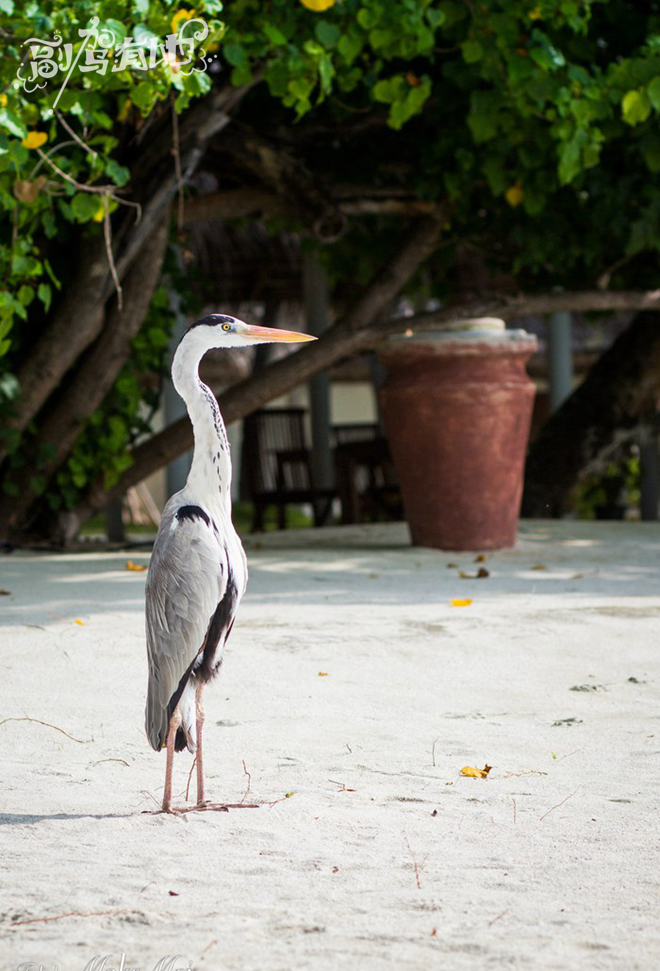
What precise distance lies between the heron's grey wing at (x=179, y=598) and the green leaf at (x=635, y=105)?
10.9ft

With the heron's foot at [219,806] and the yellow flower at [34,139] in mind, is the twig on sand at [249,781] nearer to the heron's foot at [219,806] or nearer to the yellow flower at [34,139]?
the heron's foot at [219,806]

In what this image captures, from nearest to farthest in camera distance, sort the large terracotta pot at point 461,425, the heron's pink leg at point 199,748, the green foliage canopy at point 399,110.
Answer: the heron's pink leg at point 199,748 < the green foliage canopy at point 399,110 < the large terracotta pot at point 461,425

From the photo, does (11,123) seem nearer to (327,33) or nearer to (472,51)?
(327,33)

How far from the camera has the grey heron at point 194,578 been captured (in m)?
2.21

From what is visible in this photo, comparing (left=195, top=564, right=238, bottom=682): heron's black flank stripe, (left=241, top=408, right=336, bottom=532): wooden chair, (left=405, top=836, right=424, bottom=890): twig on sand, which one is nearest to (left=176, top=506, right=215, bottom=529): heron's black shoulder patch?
(left=195, top=564, right=238, bottom=682): heron's black flank stripe

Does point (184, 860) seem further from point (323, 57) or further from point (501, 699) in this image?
point (323, 57)

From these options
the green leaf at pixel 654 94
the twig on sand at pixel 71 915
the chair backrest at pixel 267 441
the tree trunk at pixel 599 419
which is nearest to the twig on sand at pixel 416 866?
the twig on sand at pixel 71 915

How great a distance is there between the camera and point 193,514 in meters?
2.23

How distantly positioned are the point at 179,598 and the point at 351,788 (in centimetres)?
50

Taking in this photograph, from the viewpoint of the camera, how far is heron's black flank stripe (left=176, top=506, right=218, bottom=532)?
2230 mm

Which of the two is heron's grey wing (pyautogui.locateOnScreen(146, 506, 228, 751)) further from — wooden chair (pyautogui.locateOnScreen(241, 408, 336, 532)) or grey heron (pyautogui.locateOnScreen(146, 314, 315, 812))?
wooden chair (pyautogui.locateOnScreen(241, 408, 336, 532))

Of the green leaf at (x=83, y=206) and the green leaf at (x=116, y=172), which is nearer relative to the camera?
the green leaf at (x=116, y=172)

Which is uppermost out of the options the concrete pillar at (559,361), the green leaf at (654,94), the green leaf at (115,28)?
the green leaf at (654,94)

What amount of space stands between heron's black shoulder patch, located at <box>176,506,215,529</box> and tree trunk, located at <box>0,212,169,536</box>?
10.7 feet
